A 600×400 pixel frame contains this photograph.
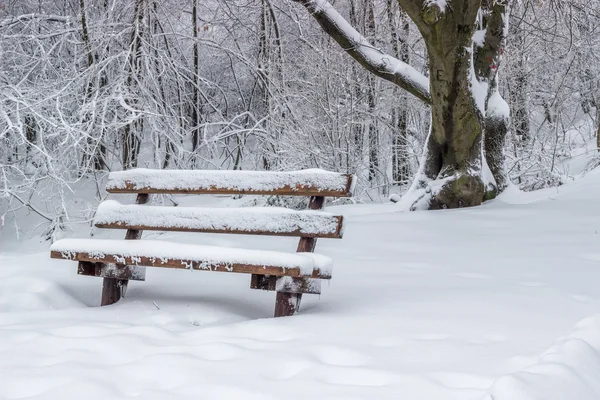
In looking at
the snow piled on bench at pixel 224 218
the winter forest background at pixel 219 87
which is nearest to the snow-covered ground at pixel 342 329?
the snow piled on bench at pixel 224 218

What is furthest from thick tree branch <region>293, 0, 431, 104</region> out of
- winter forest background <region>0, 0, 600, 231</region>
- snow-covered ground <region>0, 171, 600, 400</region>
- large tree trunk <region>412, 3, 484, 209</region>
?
snow-covered ground <region>0, 171, 600, 400</region>

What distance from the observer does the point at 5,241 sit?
10008 mm

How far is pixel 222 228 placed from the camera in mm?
3586

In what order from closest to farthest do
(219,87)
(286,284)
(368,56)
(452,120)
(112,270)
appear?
(286,284), (112,270), (452,120), (368,56), (219,87)

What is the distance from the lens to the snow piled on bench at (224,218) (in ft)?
11.1

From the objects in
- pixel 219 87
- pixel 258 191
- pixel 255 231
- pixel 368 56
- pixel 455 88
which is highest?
pixel 219 87

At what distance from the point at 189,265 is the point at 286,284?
519mm

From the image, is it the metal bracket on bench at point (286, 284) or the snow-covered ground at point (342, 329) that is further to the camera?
the metal bracket on bench at point (286, 284)

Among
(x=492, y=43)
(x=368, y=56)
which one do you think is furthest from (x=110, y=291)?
(x=492, y=43)

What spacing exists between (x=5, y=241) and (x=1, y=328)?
25.5 ft

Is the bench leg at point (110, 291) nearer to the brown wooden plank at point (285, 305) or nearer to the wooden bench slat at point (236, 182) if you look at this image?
the wooden bench slat at point (236, 182)

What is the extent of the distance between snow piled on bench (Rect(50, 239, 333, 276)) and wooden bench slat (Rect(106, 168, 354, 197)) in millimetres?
386

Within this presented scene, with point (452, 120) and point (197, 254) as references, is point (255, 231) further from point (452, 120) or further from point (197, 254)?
point (452, 120)

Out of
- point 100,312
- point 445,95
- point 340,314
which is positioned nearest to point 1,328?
point 100,312
